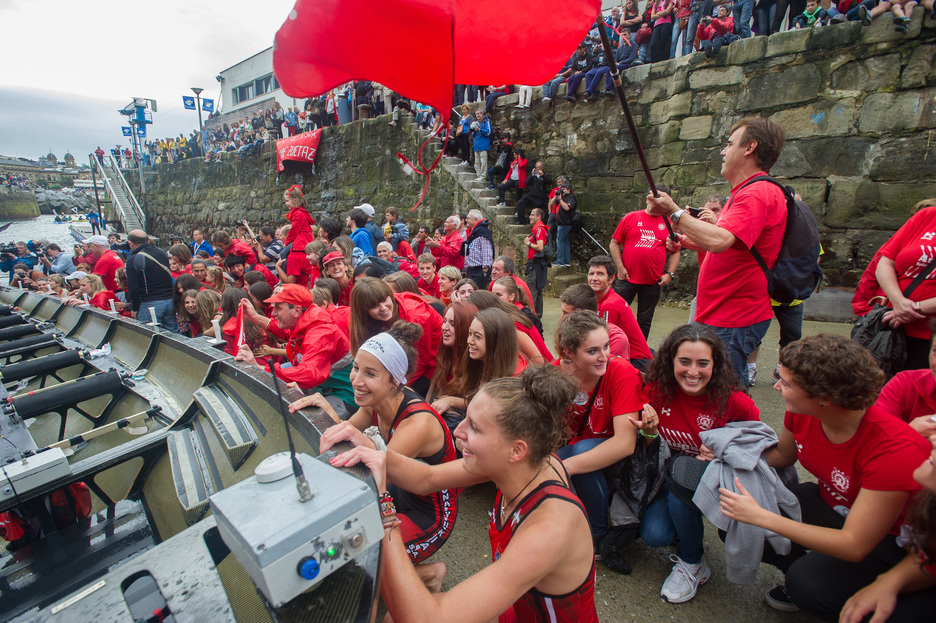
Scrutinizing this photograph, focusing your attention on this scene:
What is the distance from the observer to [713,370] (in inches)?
83.7

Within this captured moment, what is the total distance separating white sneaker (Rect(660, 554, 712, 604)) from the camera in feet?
6.54

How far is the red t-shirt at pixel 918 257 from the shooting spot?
2.41m

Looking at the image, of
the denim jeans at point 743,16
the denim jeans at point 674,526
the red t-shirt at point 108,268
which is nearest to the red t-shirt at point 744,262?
the denim jeans at point 674,526

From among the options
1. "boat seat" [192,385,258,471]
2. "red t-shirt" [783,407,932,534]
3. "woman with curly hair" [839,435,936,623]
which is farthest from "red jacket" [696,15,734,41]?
"boat seat" [192,385,258,471]

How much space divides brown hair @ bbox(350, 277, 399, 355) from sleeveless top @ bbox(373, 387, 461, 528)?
1176mm

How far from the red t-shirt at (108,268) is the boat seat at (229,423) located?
19.9 ft

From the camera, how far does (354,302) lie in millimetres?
3180

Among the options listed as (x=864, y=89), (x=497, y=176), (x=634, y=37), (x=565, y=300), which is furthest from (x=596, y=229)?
(x=565, y=300)

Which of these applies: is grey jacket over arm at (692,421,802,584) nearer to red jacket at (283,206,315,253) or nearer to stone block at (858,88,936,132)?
stone block at (858,88,936,132)

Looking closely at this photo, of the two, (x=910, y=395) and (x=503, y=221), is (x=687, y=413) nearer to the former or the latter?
(x=910, y=395)

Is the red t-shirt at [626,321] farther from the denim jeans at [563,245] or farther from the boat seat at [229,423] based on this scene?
the denim jeans at [563,245]

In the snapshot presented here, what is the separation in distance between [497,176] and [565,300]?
6.75m

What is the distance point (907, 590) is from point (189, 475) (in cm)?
280

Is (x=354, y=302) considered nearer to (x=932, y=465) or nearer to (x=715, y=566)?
(x=715, y=566)
